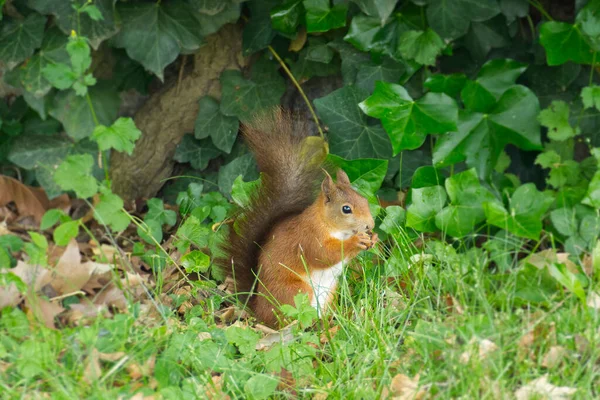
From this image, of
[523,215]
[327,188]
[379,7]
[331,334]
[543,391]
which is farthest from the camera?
[379,7]

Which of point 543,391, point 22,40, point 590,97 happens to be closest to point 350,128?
point 590,97

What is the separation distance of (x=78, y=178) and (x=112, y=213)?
14 cm

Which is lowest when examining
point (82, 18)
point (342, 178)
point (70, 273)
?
point (70, 273)

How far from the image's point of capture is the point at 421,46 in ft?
8.79

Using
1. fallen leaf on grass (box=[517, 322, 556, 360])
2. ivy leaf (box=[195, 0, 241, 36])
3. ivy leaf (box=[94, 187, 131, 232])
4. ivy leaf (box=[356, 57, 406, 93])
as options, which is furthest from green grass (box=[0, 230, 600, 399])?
ivy leaf (box=[195, 0, 241, 36])

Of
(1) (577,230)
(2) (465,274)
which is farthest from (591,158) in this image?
(2) (465,274)

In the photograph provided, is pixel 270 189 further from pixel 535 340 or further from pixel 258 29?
pixel 535 340

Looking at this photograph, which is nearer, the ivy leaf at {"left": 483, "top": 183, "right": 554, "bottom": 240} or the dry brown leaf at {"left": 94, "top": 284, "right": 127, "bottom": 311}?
the dry brown leaf at {"left": 94, "top": 284, "right": 127, "bottom": 311}

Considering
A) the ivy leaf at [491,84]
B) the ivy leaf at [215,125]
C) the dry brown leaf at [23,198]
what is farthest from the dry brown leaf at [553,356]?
the dry brown leaf at [23,198]

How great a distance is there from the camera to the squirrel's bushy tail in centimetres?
242

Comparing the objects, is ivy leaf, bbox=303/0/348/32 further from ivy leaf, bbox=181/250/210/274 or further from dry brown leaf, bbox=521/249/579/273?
dry brown leaf, bbox=521/249/579/273

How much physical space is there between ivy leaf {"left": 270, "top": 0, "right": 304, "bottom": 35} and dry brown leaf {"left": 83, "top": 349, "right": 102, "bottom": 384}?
1.40 metres

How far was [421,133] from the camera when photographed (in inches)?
101

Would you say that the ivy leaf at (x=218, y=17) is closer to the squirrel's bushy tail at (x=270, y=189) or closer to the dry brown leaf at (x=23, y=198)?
the squirrel's bushy tail at (x=270, y=189)
